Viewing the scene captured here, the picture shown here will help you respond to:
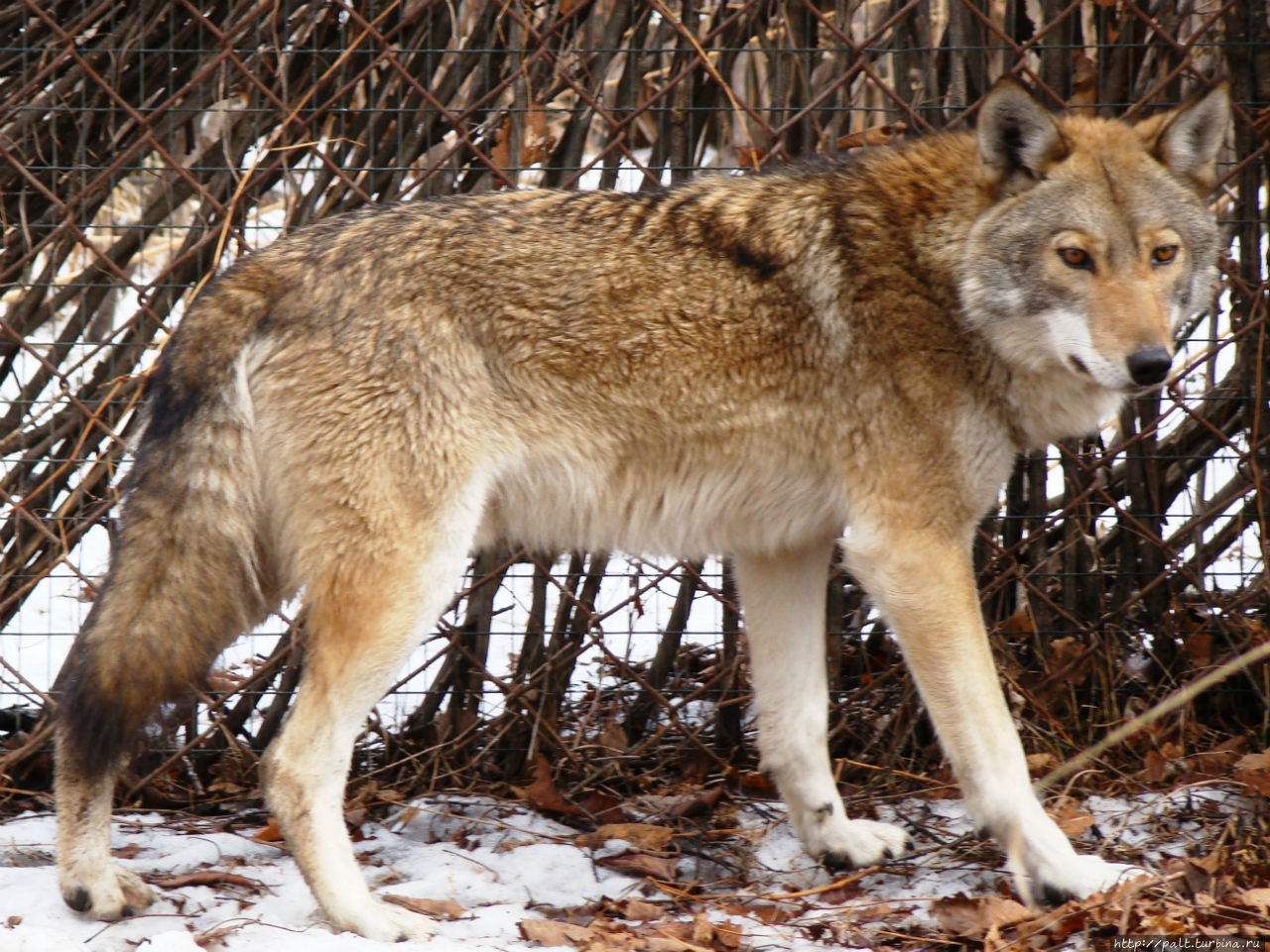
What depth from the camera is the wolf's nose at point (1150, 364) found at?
267 centimetres

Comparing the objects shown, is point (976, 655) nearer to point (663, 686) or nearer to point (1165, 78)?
point (663, 686)

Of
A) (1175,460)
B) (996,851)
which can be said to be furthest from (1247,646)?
(996,851)

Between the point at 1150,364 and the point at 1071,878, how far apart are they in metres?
1.16

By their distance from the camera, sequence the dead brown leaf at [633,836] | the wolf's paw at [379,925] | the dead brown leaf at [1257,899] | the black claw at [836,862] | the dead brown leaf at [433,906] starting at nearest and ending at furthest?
the dead brown leaf at [1257,899]
the wolf's paw at [379,925]
the dead brown leaf at [433,906]
the black claw at [836,862]
the dead brown leaf at [633,836]

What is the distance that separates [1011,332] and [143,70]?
285 cm

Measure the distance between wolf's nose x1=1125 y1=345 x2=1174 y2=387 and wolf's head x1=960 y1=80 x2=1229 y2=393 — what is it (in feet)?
0.17

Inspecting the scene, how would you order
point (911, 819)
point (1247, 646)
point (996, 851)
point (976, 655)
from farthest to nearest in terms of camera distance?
1. point (1247, 646)
2. point (911, 819)
3. point (996, 851)
4. point (976, 655)

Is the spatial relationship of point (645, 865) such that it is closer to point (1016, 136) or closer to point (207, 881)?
point (207, 881)

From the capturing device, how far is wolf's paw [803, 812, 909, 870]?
10.5 ft

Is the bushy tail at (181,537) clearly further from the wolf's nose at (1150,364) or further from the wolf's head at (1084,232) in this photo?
the wolf's nose at (1150,364)

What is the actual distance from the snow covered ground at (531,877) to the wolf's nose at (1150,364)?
3.85 ft

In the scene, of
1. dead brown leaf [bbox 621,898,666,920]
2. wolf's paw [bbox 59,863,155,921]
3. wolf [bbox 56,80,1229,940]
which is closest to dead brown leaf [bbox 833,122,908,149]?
wolf [bbox 56,80,1229,940]

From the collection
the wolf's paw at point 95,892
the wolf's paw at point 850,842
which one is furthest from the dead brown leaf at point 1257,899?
the wolf's paw at point 95,892

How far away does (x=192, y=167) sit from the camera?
391cm
